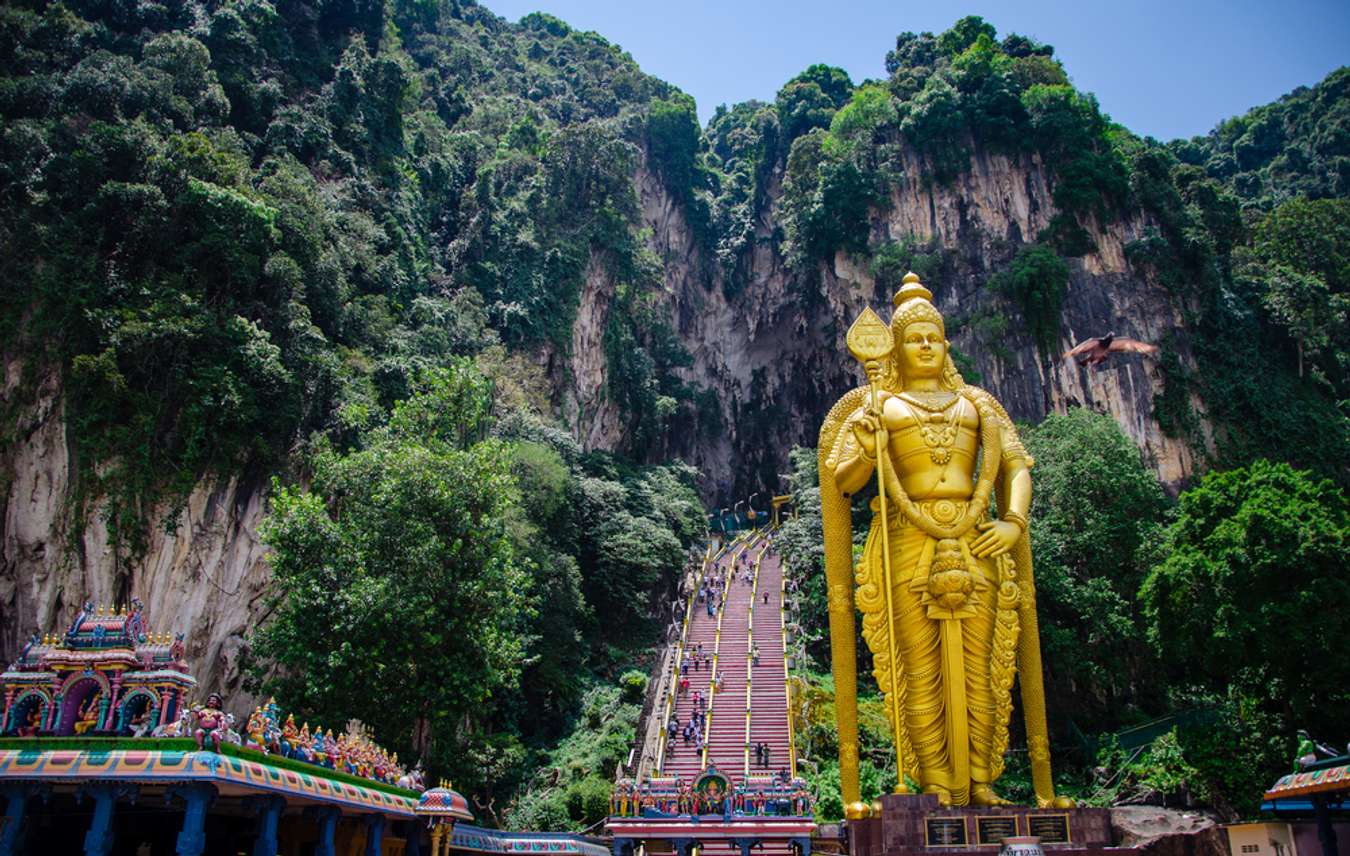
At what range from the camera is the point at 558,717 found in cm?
1858

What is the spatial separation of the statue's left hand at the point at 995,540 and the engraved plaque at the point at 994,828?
246 centimetres

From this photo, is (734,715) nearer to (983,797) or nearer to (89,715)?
(983,797)

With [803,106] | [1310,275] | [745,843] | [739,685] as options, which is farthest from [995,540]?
[803,106]

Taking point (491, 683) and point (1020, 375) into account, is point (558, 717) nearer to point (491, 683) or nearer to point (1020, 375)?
point (491, 683)

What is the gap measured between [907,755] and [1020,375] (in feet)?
63.2

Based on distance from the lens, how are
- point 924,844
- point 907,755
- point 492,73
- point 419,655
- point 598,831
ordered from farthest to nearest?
point 492,73 < point 598,831 < point 419,655 < point 907,755 < point 924,844

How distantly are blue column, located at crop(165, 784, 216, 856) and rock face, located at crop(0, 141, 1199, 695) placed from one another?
28.8 ft

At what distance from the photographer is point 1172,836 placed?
9.02 metres

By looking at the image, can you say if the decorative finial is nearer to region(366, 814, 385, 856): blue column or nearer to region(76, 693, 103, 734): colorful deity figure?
region(366, 814, 385, 856): blue column

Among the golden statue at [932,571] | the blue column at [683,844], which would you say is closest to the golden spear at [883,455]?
the golden statue at [932,571]

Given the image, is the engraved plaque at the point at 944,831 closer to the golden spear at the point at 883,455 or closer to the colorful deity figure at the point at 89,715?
the golden spear at the point at 883,455

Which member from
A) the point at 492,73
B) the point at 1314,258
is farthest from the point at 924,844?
the point at 492,73

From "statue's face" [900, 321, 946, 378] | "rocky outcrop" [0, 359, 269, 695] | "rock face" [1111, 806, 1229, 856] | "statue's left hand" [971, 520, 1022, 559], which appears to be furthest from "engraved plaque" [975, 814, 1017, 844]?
"rocky outcrop" [0, 359, 269, 695]

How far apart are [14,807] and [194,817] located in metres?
1.31
